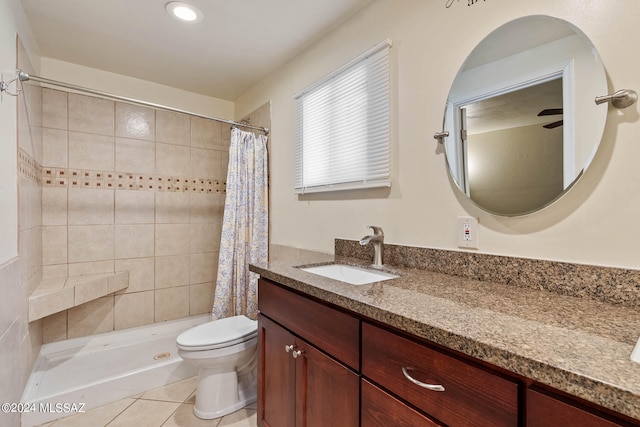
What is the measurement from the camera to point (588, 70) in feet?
2.94

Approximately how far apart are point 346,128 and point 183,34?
1277 mm

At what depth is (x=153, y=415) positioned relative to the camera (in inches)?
67.7

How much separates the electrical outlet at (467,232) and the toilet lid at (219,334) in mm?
1314

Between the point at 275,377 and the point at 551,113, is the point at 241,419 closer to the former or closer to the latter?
the point at 275,377

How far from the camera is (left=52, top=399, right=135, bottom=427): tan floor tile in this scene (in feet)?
5.38

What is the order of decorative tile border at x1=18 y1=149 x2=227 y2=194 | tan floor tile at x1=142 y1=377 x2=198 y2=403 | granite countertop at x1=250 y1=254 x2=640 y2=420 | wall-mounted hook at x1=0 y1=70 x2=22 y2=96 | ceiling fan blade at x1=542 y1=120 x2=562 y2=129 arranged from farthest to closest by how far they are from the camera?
decorative tile border at x1=18 y1=149 x2=227 y2=194
tan floor tile at x1=142 y1=377 x2=198 y2=403
wall-mounted hook at x1=0 y1=70 x2=22 y2=96
ceiling fan blade at x1=542 y1=120 x2=562 y2=129
granite countertop at x1=250 y1=254 x2=640 y2=420

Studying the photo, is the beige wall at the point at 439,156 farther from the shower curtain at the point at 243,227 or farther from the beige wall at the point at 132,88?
the beige wall at the point at 132,88

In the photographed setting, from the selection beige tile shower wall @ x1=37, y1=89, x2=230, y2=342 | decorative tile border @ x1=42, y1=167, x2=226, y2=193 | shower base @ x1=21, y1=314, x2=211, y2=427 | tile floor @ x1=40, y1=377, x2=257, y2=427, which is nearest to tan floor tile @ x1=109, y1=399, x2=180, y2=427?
tile floor @ x1=40, y1=377, x2=257, y2=427

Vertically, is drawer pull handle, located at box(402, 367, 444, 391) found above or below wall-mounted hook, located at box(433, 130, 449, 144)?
below

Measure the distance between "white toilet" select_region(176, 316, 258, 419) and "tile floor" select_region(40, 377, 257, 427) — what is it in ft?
0.17

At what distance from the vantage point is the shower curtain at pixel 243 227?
2324 millimetres

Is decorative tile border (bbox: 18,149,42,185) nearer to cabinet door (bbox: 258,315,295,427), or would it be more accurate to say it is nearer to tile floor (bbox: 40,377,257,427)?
tile floor (bbox: 40,377,257,427)

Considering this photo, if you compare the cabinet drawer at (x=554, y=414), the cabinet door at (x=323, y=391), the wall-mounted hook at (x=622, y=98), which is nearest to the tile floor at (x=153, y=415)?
the cabinet door at (x=323, y=391)

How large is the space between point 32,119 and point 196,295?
1.86 meters
